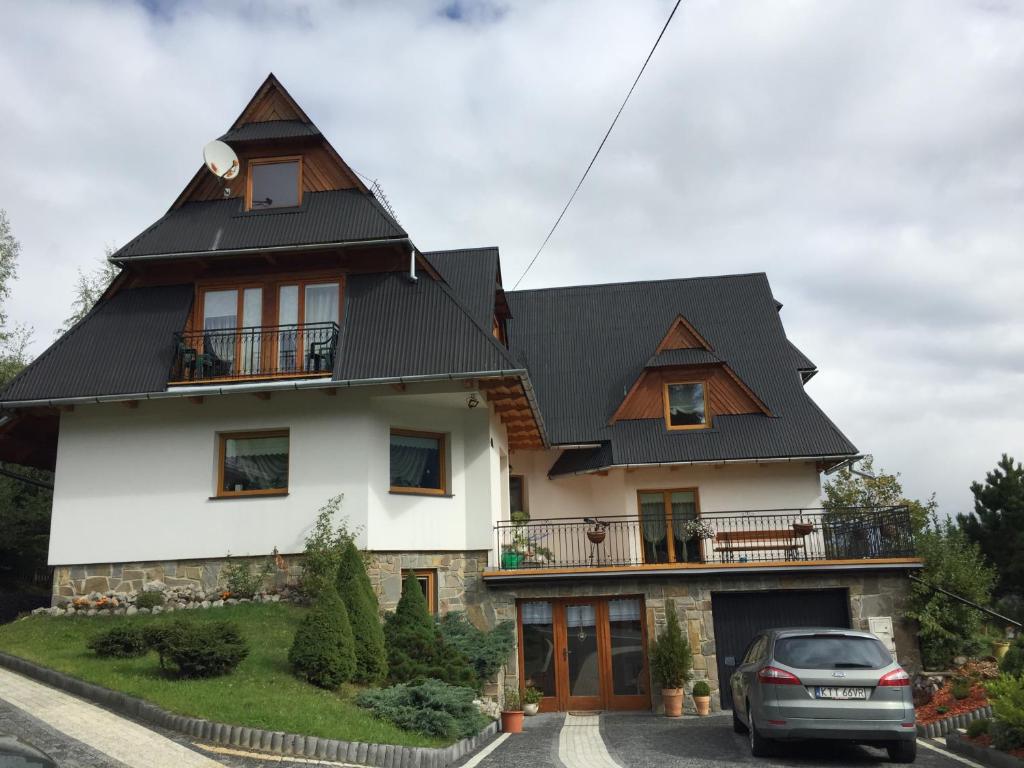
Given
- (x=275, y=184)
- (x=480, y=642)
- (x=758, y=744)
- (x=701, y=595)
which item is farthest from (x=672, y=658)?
(x=275, y=184)

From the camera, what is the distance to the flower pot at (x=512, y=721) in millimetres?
13805

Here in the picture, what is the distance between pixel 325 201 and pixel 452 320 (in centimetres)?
390

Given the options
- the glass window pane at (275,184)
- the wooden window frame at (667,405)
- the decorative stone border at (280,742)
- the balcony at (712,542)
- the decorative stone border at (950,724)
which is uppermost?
the glass window pane at (275,184)

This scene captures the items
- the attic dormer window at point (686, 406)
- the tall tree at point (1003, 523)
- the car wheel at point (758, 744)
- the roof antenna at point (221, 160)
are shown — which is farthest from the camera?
the tall tree at point (1003, 523)

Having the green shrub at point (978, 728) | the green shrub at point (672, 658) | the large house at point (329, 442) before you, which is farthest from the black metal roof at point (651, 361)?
the green shrub at point (978, 728)

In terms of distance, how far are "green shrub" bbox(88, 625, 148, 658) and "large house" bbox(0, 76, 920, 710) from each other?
3.17 m

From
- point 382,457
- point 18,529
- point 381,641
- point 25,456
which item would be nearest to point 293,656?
point 381,641

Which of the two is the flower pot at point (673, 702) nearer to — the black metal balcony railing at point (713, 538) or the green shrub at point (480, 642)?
the black metal balcony railing at point (713, 538)

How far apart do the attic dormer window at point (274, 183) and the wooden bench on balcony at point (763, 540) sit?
36.9ft

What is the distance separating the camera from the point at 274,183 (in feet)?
59.3

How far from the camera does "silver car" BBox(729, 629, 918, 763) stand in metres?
9.59

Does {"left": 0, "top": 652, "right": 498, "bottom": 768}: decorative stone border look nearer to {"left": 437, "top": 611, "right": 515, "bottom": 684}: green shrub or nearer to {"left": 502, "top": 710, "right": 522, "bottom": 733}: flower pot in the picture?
{"left": 502, "top": 710, "right": 522, "bottom": 733}: flower pot

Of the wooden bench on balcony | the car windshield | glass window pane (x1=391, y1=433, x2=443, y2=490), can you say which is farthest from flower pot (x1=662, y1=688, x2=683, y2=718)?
glass window pane (x1=391, y1=433, x2=443, y2=490)

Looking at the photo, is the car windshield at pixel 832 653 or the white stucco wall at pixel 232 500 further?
the white stucco wall at pixel 232 500
